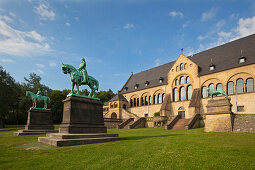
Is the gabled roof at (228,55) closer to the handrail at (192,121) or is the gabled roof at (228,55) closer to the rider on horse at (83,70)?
the handrail at (192,121)

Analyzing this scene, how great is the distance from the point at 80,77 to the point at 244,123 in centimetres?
1755

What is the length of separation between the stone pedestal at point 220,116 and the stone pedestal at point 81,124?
12.3 meters

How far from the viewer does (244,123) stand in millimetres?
18000

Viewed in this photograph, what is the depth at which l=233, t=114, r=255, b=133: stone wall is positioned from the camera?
682 inches

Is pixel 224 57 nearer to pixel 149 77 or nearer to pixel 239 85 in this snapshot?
pixel 239 85

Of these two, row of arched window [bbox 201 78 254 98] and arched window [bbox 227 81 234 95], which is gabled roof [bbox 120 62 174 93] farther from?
row of arched window [bbox 201 78 254 98]

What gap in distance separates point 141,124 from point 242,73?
2054cm

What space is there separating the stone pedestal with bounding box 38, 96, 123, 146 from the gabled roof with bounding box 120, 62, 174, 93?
30.4 meters

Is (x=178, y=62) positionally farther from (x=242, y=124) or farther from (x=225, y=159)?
(x=225, y=159)

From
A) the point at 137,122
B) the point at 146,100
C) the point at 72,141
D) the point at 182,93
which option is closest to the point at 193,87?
the point at 182,93

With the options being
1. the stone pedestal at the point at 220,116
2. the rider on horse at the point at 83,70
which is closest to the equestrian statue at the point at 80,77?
the rider on horse at the point at 83,70

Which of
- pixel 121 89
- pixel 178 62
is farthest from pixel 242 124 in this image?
pixel 121 89

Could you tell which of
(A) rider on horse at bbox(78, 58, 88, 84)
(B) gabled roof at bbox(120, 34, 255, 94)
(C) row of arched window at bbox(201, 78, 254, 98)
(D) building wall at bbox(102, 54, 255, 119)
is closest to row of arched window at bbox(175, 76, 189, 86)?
(D) building wall at bbox(102, 54, 255, 119)

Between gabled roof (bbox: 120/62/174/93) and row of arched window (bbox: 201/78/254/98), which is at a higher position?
gabled roof (bbox: 120/62/174/93)
